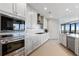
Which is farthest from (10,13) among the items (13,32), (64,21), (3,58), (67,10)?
(64,21)

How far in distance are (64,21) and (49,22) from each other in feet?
2.16

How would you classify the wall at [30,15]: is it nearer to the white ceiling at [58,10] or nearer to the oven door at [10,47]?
the white ceiling at [58,10]

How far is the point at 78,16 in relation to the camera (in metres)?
3.98

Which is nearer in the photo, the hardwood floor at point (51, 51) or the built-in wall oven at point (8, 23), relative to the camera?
the built-in wall oven at point (8, 23)

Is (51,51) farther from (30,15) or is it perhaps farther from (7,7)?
(7,7)

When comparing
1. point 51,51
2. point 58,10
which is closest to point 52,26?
point 58,10

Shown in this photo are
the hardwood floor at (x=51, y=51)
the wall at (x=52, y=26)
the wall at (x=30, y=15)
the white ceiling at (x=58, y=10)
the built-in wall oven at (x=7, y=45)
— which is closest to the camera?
the built-in wall oven at (x=7, y=45)

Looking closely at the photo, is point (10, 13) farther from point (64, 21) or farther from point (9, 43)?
point (64, 21)

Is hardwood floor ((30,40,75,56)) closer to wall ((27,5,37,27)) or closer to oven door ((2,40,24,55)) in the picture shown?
wall ((27,5,37,27))

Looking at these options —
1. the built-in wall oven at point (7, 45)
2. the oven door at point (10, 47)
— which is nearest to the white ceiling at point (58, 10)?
the oven door at point (10, 47)

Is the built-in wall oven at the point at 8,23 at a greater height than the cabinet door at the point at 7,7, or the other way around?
the cabinet door at the point at 7,7

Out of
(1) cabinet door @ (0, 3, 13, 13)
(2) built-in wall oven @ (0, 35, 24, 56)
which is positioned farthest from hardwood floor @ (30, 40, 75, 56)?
(1) cabinet door @ (0, 3, 13, 13)

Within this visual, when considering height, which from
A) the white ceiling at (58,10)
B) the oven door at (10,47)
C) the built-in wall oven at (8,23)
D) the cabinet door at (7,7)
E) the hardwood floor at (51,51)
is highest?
the white ceiling at (58,10)

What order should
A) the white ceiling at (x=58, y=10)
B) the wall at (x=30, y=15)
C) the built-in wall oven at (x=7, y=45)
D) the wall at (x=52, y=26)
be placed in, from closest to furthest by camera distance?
the built-in wall oven at (x=7, y=45), the white ceiling at (x=58, y=10), the wall at (x=30, y=15), the wall at (x=52, y=26)
